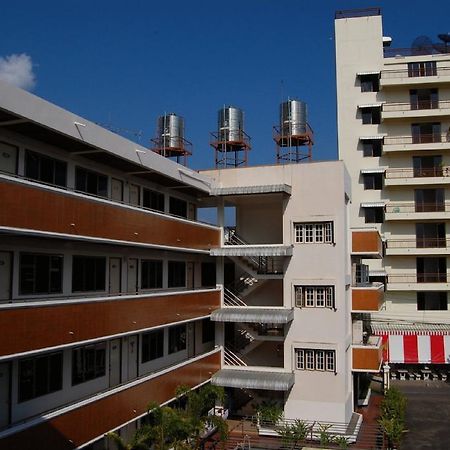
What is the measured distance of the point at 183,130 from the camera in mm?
33656

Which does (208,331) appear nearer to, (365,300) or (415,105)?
(365,300)

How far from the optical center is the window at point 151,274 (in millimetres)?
22625

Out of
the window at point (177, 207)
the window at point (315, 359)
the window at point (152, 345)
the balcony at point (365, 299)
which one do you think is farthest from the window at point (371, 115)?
the window at point (152, 345)

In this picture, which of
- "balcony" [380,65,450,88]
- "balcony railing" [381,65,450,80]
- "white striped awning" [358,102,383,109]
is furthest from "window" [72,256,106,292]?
"balcony railing" [381,65,450,80]

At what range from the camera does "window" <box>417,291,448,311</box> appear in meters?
42.9

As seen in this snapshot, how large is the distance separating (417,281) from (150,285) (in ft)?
87.7

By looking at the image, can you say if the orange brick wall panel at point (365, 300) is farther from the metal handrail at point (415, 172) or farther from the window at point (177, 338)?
the metal handrail at point (415, 172)

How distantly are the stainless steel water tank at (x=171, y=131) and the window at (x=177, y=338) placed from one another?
12202 millimetres

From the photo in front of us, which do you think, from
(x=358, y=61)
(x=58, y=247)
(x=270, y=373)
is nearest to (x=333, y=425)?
(x=270, y=373)

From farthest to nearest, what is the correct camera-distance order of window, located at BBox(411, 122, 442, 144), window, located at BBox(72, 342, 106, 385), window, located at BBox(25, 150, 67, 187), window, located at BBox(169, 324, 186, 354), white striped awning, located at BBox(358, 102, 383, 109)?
1. white striped awning, located at BBox(358, 102, 383, 109)
2. window, located at BBox(411, 122, 442, 144)
3. window, located at BBox(169, 324, 186, 354)
4. window, located at BBox(72, 342, 106, 385)
5. window, located at BBox(25, 150, 67, 187)

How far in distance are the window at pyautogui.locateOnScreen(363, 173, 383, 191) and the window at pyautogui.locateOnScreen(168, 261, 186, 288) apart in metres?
22.8

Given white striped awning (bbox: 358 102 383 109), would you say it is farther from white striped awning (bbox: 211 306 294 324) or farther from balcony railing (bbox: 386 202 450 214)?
white striped awning (bbox: 211 306 294 324)

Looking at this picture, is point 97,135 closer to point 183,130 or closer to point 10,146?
point 10,146

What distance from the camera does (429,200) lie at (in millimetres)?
43406
